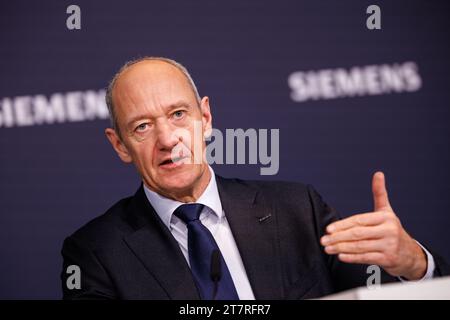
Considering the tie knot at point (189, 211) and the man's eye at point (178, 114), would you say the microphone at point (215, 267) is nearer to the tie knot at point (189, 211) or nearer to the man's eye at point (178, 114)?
the tie knot at point (189, 211)

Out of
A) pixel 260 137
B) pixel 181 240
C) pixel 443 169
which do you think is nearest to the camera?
pixel 181 240

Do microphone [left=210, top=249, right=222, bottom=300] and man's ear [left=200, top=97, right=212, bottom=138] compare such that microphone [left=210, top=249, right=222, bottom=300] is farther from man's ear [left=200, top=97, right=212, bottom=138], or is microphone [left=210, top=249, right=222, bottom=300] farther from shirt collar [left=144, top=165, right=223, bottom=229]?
man's ear [left=200, top=97, right=212, bottom=138]

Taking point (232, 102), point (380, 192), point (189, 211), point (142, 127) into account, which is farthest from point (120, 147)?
point (380, 192)

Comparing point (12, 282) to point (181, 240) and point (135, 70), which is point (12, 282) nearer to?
point (181, 240)

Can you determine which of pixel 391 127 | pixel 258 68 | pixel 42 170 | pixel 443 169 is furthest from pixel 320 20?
pixel 42 170

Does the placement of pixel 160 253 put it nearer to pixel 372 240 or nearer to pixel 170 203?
pixel 170 203

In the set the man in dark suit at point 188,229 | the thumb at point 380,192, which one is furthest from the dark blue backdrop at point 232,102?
the thumb at point 380,192

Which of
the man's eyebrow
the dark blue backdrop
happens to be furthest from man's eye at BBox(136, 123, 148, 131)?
the dark blue backdrop

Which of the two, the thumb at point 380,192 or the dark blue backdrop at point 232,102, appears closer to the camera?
the thumb at point 380,192

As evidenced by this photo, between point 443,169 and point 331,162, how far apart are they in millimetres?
523

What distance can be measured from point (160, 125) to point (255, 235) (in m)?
0.51

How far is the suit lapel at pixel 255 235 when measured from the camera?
186 cm

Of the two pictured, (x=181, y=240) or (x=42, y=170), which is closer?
(x=181, y=240)

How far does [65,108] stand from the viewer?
8.05ft
